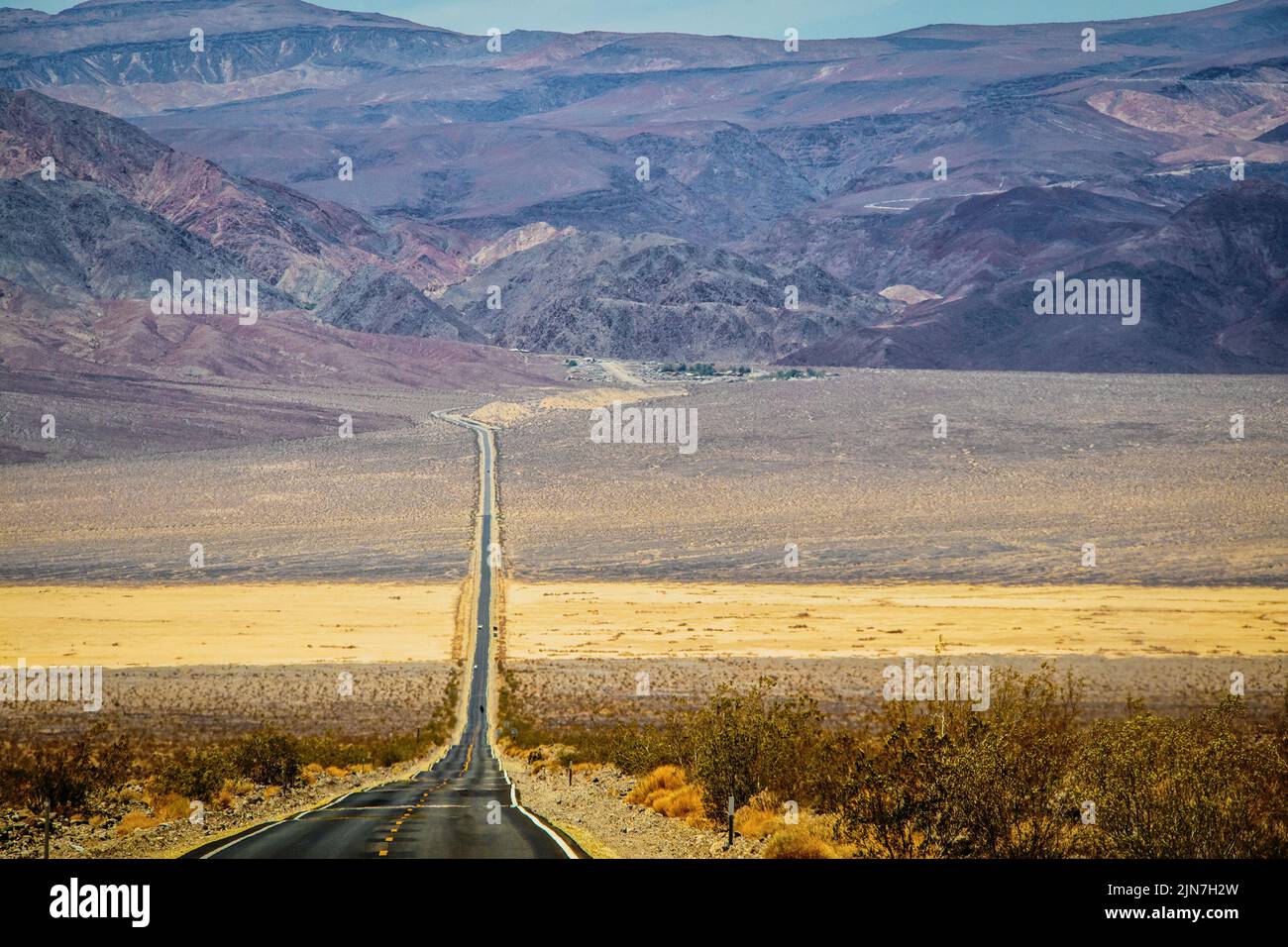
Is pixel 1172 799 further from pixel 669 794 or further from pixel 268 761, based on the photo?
pixel 268 761

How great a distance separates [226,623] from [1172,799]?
43.1 meters

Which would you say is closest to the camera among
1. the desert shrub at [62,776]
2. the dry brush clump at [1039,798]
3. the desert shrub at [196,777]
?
the dry brush clump at [1039,798]

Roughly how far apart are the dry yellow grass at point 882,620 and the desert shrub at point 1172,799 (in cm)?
2721

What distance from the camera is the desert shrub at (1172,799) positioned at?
11.8 metres

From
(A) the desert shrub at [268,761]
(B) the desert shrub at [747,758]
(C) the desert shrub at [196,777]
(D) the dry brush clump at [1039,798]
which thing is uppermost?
(D) the dry brush clump at [1039,798]

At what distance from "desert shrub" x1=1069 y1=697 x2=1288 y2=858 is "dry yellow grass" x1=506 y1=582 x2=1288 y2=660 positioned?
2721 cm

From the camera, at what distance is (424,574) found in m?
60.3

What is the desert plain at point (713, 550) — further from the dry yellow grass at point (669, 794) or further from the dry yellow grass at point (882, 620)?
the dry yellow grass at point (669, 794)

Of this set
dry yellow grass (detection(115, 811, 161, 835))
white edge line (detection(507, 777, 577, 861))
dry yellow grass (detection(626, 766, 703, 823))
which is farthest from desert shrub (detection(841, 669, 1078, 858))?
dry yellow grass (detection(115, 811, 161, 835))

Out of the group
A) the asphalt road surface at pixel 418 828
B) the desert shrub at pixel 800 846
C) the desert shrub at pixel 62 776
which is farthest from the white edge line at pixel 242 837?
the desert shrub at pixel 800 846

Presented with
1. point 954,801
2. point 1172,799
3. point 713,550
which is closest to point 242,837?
point 954,801
